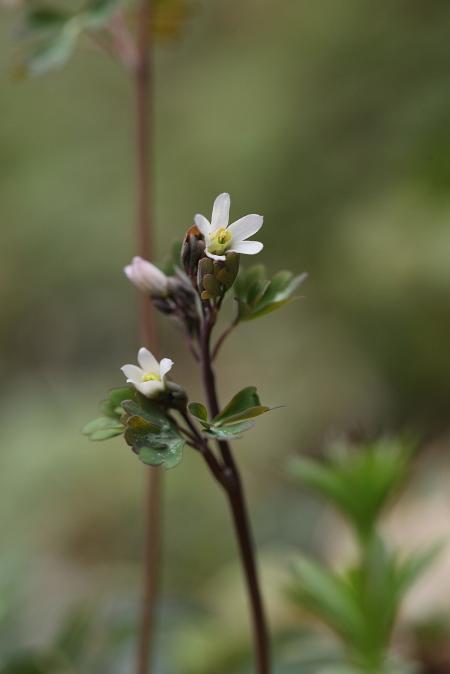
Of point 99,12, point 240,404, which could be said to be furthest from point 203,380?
point 99,12

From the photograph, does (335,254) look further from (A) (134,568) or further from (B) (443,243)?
(A) (134,568)

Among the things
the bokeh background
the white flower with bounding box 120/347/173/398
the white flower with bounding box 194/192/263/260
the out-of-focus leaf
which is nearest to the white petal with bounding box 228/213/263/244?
the white flower with bounding box 194/192/263/260

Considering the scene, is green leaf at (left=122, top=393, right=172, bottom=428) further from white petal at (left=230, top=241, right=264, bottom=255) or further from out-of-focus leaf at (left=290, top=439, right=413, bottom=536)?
out-of-focus leaf at (left=290, top=439, right=413, bottom=536)

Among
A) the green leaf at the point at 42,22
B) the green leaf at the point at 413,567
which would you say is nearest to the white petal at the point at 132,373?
the green leaf at the point at 413,567

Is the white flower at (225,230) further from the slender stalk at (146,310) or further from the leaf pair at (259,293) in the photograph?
the slender stalk at (146,310)

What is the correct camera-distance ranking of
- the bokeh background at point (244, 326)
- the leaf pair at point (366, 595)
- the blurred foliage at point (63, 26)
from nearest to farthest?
the leaf pair at point (366, 595)
the blurred foliage at point (63, 26)
the bokeh background at point (244, 326)
